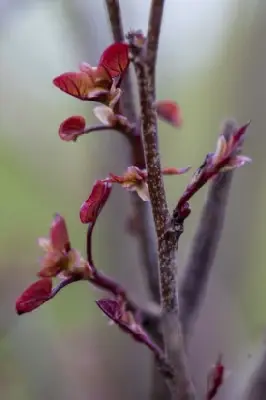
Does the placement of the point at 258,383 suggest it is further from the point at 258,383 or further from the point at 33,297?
the point at 33,297

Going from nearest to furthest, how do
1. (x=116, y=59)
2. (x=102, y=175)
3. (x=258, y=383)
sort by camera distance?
1. (x=116, y=59)
2. (x=258, y=383)
3. (x=102, y=175)

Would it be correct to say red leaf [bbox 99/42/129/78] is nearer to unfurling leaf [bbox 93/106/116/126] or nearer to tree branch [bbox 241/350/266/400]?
unfurling leaf [bbox 93/106/116/126]

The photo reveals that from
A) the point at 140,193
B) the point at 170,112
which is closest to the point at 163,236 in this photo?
the point at 140,193

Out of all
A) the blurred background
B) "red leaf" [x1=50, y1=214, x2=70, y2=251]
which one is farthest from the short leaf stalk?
the blurred background

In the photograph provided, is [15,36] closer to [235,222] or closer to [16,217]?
[16,217]

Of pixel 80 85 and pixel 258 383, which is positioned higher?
pixel 80 85

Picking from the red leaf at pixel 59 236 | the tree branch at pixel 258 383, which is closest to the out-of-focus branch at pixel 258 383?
the tree branch at pixel 258 383
